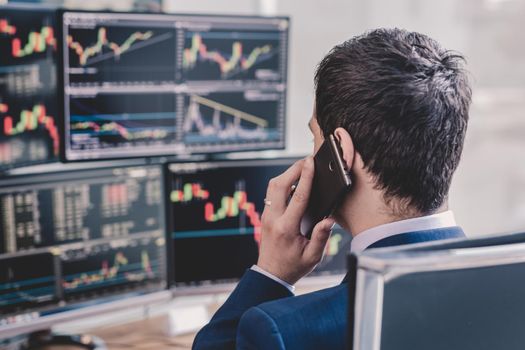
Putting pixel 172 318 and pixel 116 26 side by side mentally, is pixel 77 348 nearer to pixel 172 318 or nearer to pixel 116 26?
pixel 172 318

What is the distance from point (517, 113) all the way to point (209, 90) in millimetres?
890

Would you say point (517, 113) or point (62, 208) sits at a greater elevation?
→ point (517, 113)

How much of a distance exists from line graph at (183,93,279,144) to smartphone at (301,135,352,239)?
680 mm

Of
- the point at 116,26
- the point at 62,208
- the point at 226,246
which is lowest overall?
the point at 226,246

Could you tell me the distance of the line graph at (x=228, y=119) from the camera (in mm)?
1837

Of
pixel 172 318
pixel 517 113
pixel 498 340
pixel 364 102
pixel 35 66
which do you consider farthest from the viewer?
pixel 517 113

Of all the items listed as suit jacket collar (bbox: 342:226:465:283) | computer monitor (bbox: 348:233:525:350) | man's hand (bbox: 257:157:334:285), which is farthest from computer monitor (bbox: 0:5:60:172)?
computer monitor (bbox: 348:233:525:350)

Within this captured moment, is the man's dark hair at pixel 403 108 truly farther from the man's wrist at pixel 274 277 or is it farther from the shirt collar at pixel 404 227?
the man's wrist at pixel 274 277

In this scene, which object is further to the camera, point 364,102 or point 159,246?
point 159,246

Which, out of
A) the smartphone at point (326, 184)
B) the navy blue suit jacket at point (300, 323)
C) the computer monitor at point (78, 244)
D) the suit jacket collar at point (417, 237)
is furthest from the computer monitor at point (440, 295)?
the computer monitor at point (78, 244)

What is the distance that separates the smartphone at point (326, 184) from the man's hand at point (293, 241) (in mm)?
16

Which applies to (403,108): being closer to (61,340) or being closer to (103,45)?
(103,45)

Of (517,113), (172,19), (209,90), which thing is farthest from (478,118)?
(172,19)

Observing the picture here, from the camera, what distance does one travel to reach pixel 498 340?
0.81m
